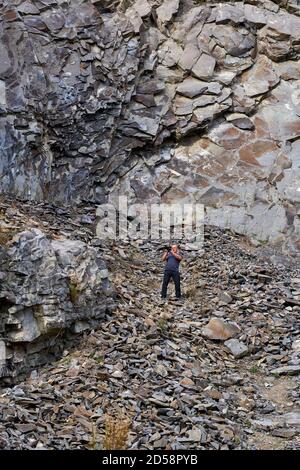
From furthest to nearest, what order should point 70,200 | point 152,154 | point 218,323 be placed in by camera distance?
point 152,154 < point 70,200 < point 218,323

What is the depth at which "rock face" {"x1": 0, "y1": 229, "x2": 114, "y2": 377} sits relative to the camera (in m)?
11.0

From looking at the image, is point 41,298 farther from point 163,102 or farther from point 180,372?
point 163,102

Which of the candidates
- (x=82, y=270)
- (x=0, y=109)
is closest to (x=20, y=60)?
(x=0, y=109)

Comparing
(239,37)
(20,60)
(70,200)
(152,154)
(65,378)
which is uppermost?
(239,37)

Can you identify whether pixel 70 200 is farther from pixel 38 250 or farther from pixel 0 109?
pixel 38 250

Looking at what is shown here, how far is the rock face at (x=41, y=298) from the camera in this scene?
1103 centimetres

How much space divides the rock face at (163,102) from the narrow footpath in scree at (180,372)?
158 inches

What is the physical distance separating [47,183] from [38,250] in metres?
7.91

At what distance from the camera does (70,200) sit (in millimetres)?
20047

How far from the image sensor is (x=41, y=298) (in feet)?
37.9

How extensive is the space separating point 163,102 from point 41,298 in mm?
11956

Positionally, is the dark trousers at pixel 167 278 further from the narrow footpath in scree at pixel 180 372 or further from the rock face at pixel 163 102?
the rock face at pixel 163 102

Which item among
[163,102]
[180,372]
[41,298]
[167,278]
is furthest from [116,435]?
[163,102]

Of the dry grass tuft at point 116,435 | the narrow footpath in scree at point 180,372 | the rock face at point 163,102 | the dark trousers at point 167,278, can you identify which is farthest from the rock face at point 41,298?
the rock face at point 163,102
